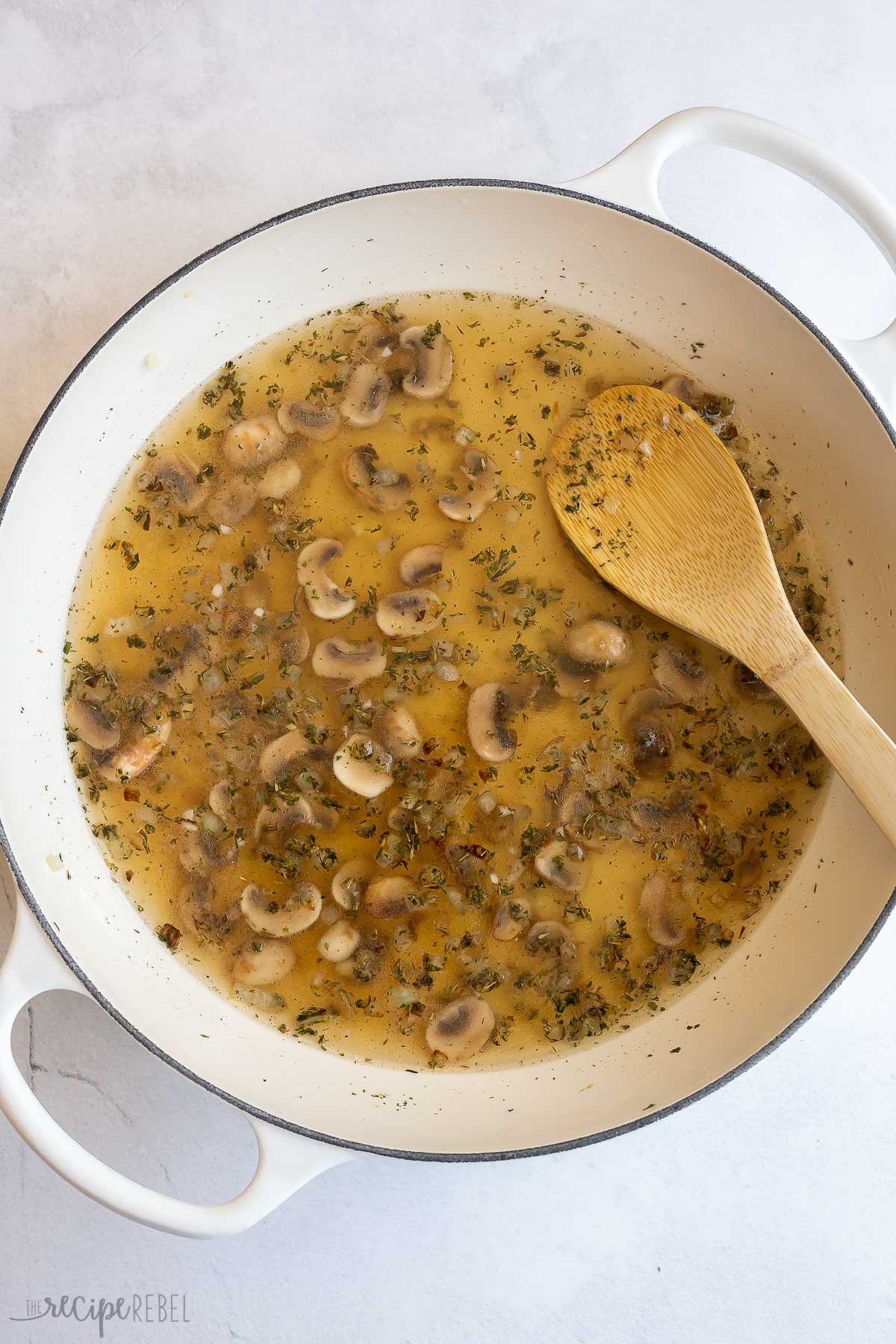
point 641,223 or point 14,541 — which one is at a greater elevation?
point 641,223

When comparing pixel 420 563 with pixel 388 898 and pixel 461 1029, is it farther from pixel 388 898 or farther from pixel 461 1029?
pixel 461 1029

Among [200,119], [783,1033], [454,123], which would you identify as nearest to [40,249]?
[200,119]

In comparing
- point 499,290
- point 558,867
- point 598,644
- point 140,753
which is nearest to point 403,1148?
point 558,867

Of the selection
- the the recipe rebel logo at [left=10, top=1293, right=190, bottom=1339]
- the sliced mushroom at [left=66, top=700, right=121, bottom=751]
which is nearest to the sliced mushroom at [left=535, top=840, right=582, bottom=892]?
the sliced mushroom at [left=66, top=700, right=121, bottom=751]

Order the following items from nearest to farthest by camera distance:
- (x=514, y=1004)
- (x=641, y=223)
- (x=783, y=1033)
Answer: (x=783, y=1033) → (x=641, y=223) → (x=514, y=1004)

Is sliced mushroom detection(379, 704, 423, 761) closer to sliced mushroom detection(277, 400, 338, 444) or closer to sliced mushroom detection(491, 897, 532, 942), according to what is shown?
sliced mushroom detection(491, 897, 532, 942)

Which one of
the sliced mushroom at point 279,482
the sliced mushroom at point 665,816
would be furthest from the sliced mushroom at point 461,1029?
the sliced mushroom at point 279,482

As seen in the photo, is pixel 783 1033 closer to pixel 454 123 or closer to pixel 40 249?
pixel 454 123
